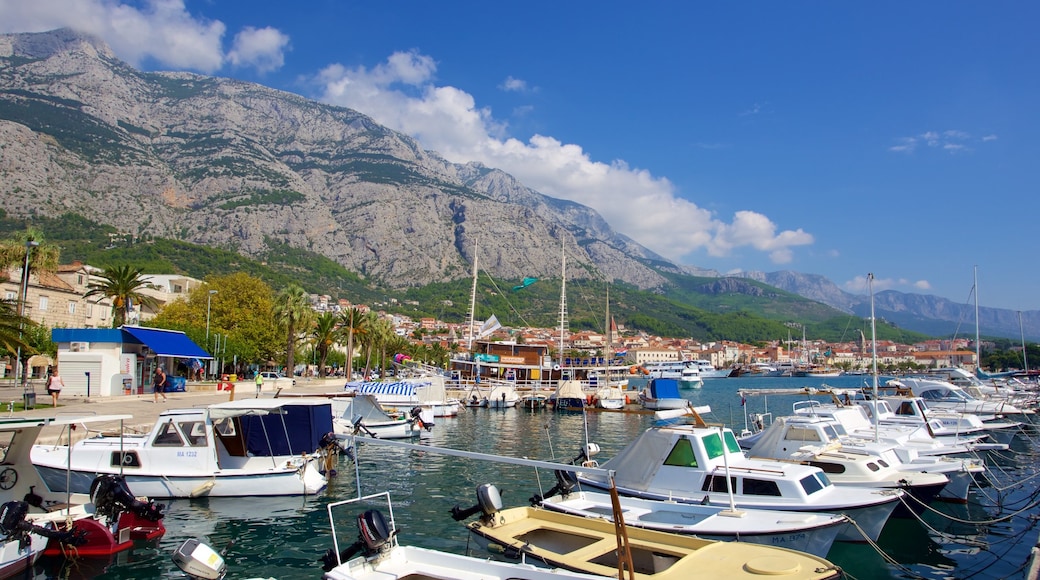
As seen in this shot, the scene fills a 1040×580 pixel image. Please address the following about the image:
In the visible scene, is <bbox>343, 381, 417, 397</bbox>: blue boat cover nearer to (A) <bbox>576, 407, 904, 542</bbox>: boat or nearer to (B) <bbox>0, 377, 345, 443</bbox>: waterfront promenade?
(B) <bbox>0, 377, 345, 443</bbox>: waterfront promenade

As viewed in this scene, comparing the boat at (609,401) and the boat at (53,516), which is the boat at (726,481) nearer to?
the boat at (53,516)

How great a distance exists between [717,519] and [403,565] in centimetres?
739

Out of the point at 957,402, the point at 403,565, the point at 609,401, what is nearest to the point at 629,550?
the point at 403,565

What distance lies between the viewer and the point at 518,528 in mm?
11797

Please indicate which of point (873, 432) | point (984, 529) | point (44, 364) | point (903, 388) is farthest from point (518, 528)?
point (44, 364)

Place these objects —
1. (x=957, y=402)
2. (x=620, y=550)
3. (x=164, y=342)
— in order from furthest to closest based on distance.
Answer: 1. (x=957, y=402)
2. (x=164, y=342)
3. (x=620, y=550)

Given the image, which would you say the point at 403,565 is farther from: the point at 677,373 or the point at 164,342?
the point at 677,373

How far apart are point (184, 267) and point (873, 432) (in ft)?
478

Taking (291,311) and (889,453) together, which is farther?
(291,311)

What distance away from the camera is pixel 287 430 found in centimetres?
2248

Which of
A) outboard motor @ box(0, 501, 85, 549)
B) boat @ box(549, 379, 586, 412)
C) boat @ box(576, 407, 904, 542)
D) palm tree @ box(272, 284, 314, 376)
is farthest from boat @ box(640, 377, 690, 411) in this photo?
outboard motor @ box(0, 501, 85, 549)

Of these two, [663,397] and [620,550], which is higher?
[620,550]

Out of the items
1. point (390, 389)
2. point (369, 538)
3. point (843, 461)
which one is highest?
point (369, 538)

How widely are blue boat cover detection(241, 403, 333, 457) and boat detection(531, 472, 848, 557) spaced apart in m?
11.1
